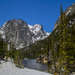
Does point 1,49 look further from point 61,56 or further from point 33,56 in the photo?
point 33,56

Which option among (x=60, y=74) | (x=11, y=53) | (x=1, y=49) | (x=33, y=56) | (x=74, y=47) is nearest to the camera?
(x=60, y=74)

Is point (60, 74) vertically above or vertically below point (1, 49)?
below

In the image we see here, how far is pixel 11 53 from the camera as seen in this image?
92.3 m

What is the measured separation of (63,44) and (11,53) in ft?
281

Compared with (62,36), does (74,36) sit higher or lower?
higher

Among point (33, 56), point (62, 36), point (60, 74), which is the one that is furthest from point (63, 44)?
point (33, 56)

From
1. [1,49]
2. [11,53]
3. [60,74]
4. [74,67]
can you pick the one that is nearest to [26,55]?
[11,53]

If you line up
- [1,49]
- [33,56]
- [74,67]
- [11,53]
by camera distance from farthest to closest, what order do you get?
[33,56] < [11,53] < [1,49] < [74,67]

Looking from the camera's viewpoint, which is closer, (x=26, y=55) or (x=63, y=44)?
(x=63, y=44)

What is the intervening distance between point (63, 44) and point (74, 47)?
20.4m

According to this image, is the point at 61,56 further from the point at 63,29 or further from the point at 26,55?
the point at 26,55

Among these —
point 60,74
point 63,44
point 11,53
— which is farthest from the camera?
point 11,53

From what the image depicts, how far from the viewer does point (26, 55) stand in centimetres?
18950

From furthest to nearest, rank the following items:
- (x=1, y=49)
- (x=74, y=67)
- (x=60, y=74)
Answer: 1. (x=1, y=49)
2. (x=74, y=67)
3. (x=60, y=74)
